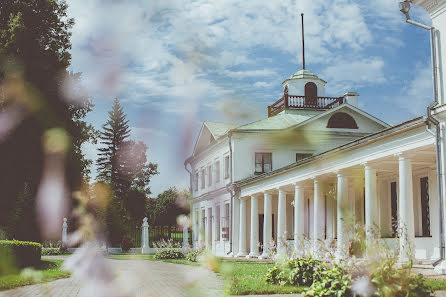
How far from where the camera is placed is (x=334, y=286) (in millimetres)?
7449

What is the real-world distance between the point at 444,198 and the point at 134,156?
503 inches

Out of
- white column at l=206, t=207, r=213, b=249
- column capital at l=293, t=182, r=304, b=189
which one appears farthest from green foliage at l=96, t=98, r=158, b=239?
column capital at l=293, t=182, r=304, b=189

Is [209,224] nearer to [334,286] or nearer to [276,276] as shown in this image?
[276,276]

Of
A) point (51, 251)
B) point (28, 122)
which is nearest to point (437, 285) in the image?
point (28, 122)

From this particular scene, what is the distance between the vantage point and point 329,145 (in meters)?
34.0

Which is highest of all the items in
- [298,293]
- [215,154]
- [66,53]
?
[66,53]

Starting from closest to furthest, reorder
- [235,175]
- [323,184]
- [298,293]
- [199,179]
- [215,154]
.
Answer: [298,293] < [323,184] < [235,175] < [215,154] < [199,179]

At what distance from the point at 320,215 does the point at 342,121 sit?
40.8 feet

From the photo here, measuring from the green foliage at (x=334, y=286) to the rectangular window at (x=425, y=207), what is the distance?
500 inches

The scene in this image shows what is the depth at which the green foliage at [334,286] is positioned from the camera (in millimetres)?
7238

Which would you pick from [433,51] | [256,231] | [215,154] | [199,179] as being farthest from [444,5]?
[199,179]

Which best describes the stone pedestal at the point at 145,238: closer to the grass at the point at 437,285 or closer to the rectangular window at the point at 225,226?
the rectangular window at the point at 225,226

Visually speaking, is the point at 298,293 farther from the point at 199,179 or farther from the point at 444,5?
the point at 199,179

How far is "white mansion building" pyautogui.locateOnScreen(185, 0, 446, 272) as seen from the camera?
15.4m
